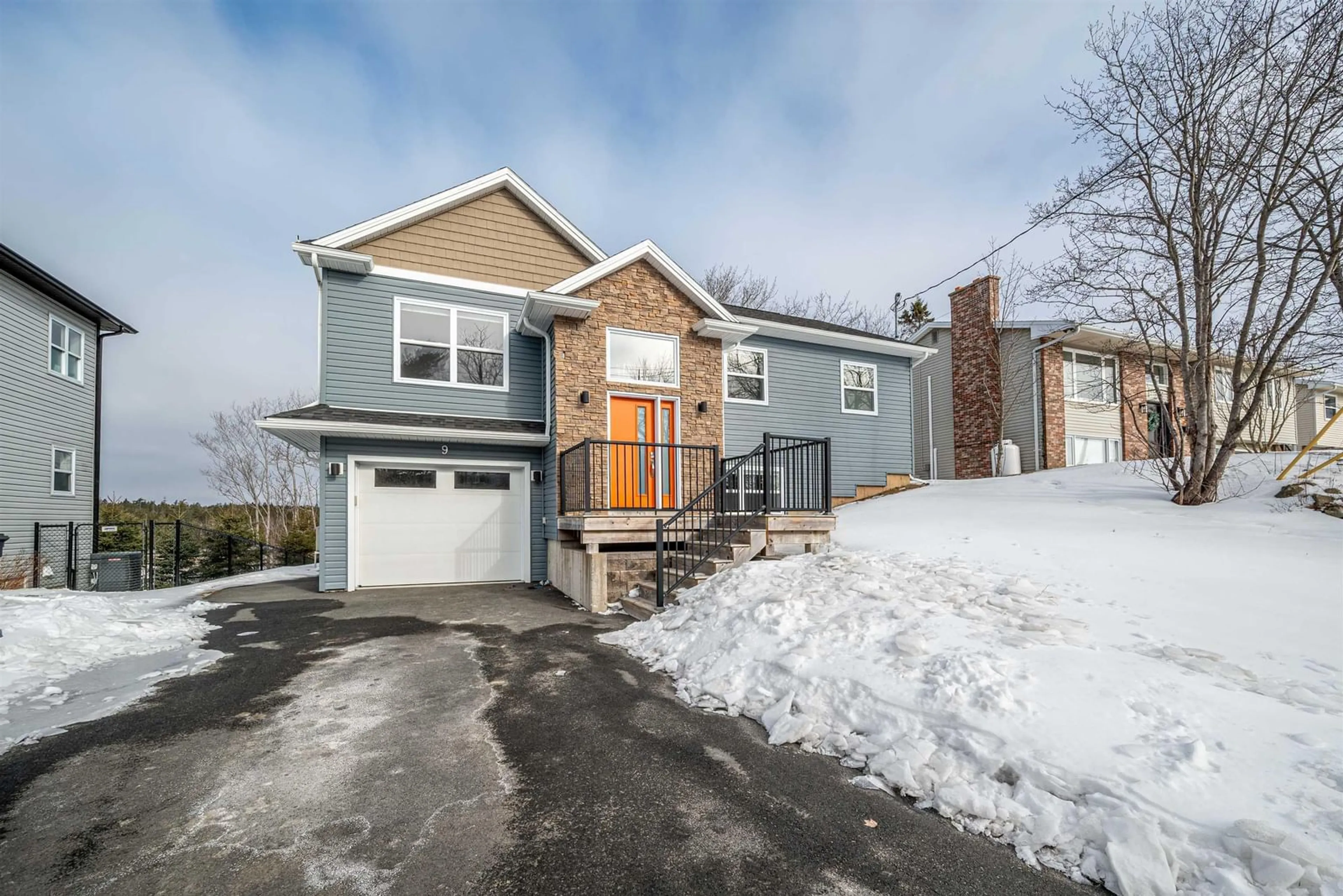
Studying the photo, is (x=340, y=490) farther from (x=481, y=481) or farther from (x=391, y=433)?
(x=481, y=481)

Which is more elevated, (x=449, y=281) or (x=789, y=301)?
(x=789, y=301)

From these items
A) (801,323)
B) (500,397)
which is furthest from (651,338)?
(801,323)

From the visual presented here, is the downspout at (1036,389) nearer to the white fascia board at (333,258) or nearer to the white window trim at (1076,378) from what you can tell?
the white window trim at (1076,378)

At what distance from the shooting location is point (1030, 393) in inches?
650

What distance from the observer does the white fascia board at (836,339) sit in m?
12.1

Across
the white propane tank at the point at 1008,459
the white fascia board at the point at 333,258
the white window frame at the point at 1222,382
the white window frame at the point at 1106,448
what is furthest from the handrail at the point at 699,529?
the white window frame at the point at 1106,448

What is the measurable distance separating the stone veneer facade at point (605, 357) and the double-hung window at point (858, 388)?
385 centimetres

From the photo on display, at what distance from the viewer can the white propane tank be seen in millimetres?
15250

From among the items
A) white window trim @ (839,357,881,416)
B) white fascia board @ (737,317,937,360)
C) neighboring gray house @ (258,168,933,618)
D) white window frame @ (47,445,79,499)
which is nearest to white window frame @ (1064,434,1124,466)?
white fascia board @ (737,317,937,360)

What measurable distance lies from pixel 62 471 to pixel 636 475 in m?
14.2

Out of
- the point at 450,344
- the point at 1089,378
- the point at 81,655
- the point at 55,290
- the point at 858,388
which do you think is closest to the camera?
the point at 81,655

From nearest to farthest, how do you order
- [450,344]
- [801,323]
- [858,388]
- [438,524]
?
1. [438,524]
2. [450,344]
3. [858,388]
4. [801,323]

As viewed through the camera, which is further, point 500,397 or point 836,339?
point 836,339

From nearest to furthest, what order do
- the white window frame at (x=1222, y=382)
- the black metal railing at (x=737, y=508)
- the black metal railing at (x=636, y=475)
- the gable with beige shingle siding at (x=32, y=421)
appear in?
the black metal railing at (x=737, y=508), the black metal railing at (x=636, y=475), the white window frame at (x=1222, y=382), the gable with beige shingle siding at (x=32, y=421)
